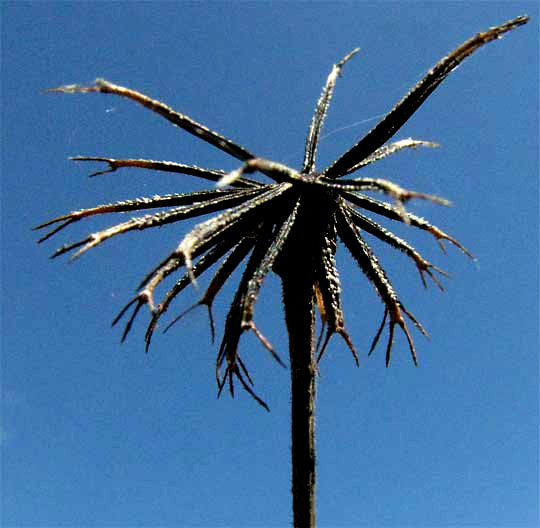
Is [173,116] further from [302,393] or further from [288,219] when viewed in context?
[302,393]

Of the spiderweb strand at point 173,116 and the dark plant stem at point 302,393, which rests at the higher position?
the spiderweb strand at point 173,116

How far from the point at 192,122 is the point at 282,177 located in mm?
1399

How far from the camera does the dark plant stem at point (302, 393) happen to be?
8.79m

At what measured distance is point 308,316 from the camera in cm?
951

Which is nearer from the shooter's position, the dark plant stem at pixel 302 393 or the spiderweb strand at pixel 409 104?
the dark plant stem at pixel 302 393

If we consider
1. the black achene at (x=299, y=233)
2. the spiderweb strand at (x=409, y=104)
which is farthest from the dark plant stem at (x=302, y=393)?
the spiderweb strand at (x=409, y=104)

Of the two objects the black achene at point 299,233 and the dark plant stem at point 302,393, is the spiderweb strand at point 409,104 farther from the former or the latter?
the dark plant stem at point 302,393

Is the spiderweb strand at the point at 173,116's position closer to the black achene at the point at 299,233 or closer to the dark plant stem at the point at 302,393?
the black achene at the point at 299,233

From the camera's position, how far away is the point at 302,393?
912 cm

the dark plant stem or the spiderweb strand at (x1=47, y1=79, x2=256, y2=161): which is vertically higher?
the spiderweb strand at (x1=47, y1=79, x2=256, y2=161)

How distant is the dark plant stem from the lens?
879 centimetres

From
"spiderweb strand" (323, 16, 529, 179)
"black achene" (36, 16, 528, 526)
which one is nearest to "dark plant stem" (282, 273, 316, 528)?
"black achene" (36, 16, 528, 526)

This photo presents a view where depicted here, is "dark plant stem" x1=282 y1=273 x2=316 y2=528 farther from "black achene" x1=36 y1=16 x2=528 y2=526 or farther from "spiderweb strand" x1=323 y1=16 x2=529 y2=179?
"spiderweb strand" x1=323 y1=16 x2=529 y2=179

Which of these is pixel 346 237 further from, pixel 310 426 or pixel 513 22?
pixel 513 22
